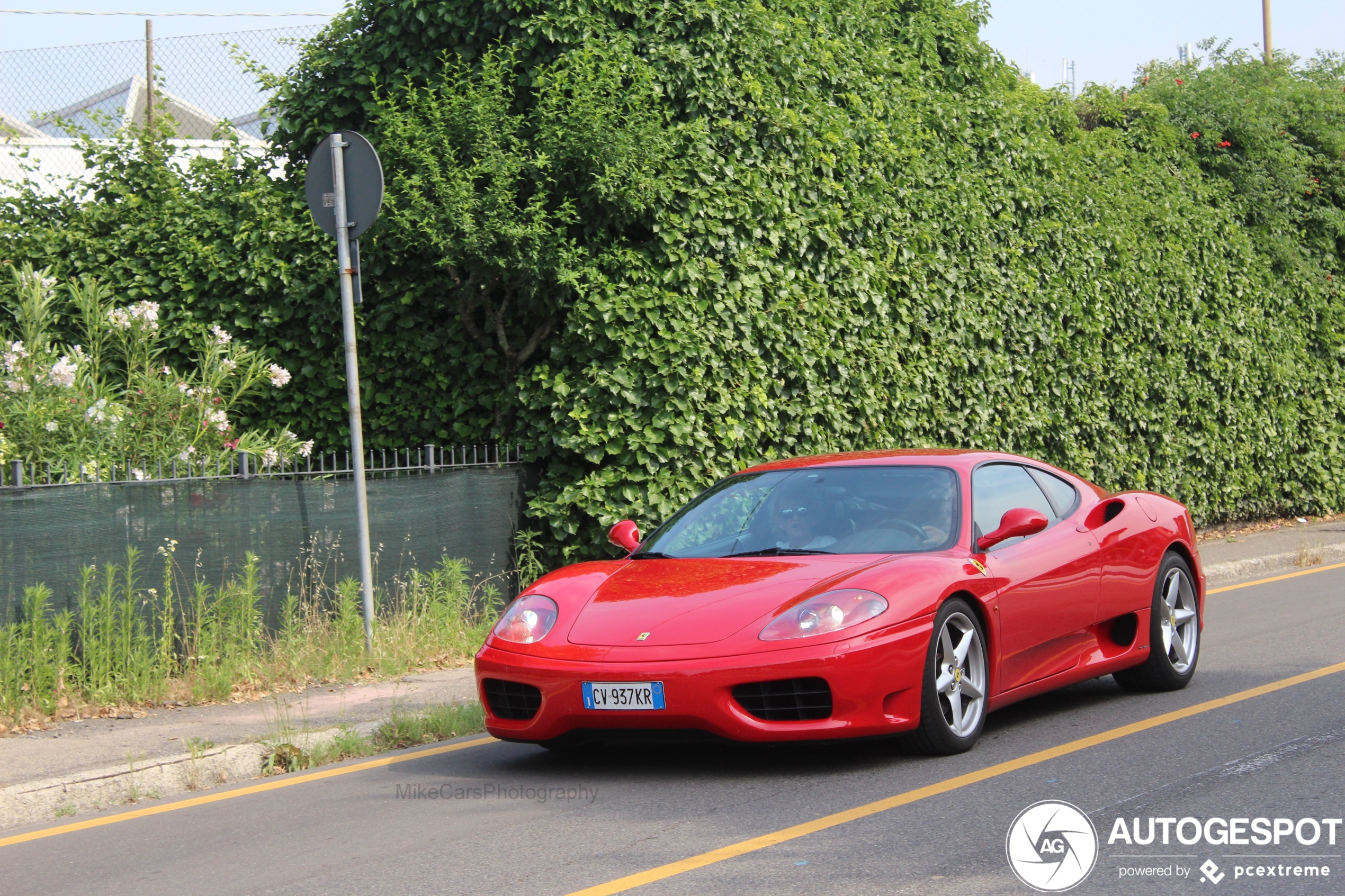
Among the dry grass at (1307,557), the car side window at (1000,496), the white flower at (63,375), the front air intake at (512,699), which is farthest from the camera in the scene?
the dry grass at (1307,557)

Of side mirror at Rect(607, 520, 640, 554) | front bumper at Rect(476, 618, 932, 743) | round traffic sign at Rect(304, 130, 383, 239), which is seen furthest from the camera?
round traffic sign at Rect(304, 130, 383, 239)

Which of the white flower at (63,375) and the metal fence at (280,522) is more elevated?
the white flower at (63,375)

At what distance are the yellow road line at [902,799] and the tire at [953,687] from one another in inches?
9.5

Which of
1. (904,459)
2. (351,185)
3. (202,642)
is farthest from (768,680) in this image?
(351,185)

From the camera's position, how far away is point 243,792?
6254 millimetres

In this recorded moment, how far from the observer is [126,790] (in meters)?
6.20

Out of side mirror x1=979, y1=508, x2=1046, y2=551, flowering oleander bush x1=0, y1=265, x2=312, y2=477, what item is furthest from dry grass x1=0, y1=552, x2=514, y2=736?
side mirror x1=979, y1=508, x2=1046, y2=551

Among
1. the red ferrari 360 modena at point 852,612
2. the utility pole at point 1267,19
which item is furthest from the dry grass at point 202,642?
the utility pole at point 1267,19

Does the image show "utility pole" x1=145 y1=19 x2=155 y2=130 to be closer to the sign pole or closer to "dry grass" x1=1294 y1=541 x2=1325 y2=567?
the sign pole

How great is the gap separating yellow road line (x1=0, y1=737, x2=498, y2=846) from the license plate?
4.55 feet

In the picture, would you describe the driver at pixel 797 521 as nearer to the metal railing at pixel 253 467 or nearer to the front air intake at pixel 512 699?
the front air intake at pixel 512 699

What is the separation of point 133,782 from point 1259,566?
1198cm

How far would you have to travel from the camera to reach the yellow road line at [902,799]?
14.8 ft

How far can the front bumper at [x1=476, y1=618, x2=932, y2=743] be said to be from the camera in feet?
18.5
